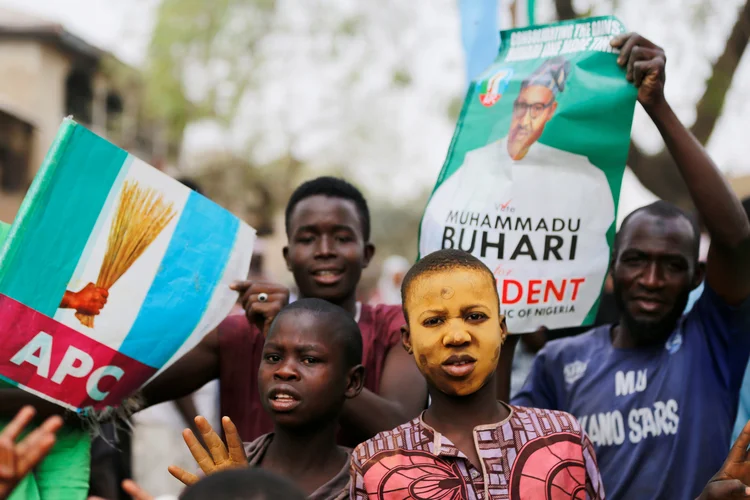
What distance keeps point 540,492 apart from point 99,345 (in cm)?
136

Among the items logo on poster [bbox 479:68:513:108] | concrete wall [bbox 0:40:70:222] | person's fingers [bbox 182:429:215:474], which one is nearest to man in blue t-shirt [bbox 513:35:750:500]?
logo on poster [bbox 479:68:513:108]

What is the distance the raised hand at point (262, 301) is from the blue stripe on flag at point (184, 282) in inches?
4.6

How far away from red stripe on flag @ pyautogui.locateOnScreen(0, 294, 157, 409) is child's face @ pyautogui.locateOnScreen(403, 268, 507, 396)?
975mm

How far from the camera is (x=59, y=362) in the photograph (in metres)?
2.47

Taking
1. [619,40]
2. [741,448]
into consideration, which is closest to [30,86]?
[619,40]

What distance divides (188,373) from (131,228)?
583mm

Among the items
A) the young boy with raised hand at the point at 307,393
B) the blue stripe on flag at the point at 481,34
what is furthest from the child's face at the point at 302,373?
the blue stripe on flag at the point at 481,34

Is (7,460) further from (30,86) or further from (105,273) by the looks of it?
(30,86)

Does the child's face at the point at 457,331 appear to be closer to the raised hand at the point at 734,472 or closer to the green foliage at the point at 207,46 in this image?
the raised hand at the point at 734,472

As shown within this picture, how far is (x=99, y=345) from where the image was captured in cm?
254

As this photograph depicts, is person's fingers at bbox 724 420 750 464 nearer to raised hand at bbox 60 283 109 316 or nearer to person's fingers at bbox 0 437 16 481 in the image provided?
person's fingers at bbox 0 437 16 481

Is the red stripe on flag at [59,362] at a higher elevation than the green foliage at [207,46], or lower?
lower

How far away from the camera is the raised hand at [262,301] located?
2.67m

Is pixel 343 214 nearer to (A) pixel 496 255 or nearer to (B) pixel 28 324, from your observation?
(A) pixel 496 255
